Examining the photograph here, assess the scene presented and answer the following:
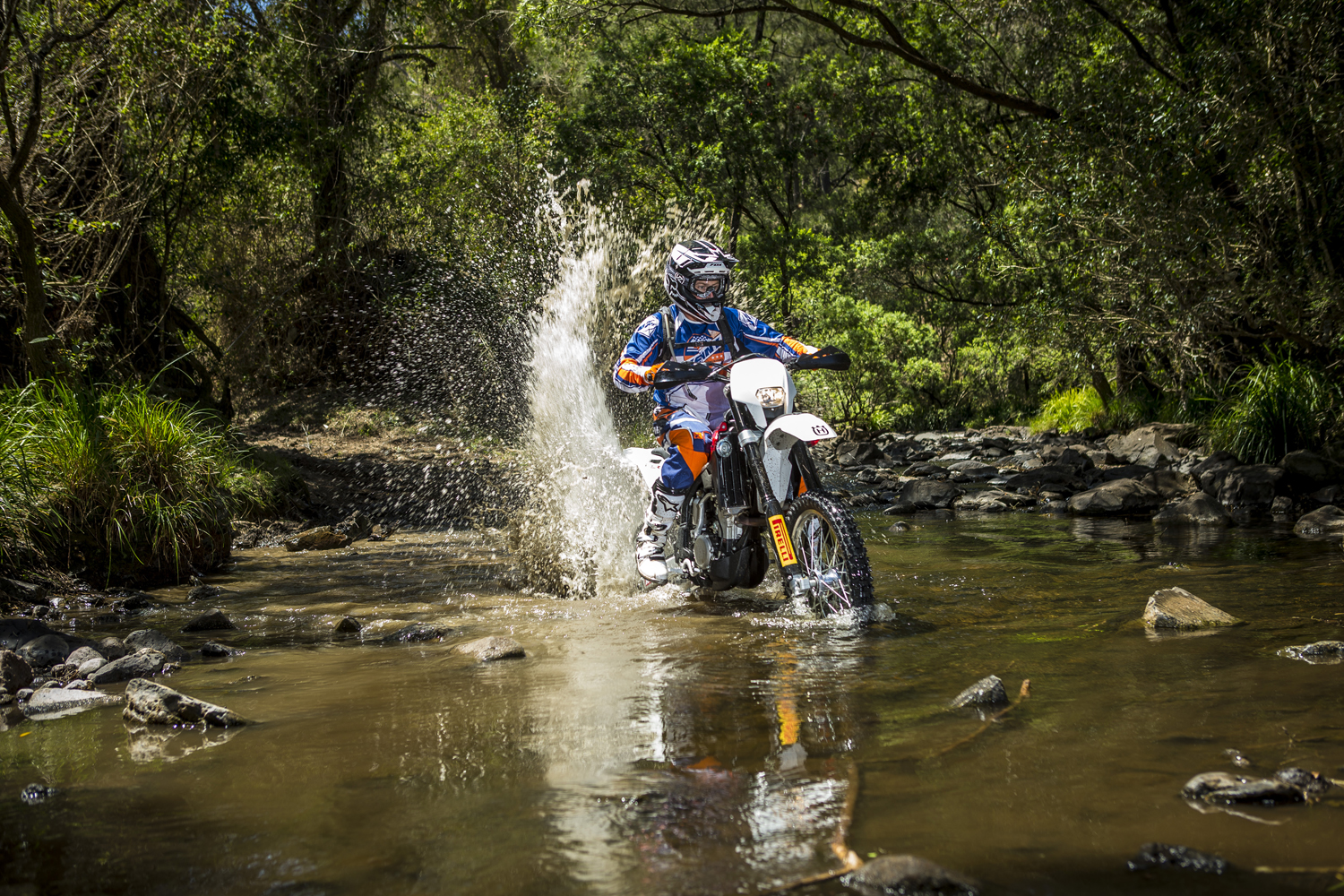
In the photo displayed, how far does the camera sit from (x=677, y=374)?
527 cm

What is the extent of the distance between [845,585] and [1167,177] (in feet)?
26.5

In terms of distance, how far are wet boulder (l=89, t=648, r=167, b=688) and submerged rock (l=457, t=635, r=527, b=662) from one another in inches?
54.6

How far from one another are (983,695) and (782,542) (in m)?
1.96

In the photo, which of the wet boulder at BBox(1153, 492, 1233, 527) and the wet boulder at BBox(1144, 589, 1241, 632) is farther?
the wet boulder at BBox(1153, 492, 1233, 527)

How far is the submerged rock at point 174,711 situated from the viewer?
347cm

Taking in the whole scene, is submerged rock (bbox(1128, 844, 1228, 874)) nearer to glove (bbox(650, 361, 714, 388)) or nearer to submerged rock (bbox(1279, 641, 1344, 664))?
submerged rock (bbox(1279, 641, 1344, 664))

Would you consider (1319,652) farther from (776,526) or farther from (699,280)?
(699,280)

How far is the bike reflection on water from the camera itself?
206 centimetres

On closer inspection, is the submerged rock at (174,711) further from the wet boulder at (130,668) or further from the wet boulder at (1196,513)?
the wet boulder at (1196,513)

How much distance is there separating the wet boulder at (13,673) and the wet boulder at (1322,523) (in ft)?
28.2

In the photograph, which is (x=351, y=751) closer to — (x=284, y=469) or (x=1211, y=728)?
(x=1211, y=728)

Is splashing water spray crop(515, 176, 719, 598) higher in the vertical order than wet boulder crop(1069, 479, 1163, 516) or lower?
higher

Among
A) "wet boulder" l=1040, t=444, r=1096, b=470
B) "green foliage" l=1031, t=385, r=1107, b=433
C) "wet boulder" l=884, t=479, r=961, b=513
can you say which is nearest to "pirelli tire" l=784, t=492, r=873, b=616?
"wet boulder" l=884, t=479, r=961, b=513

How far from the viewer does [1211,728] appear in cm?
286
